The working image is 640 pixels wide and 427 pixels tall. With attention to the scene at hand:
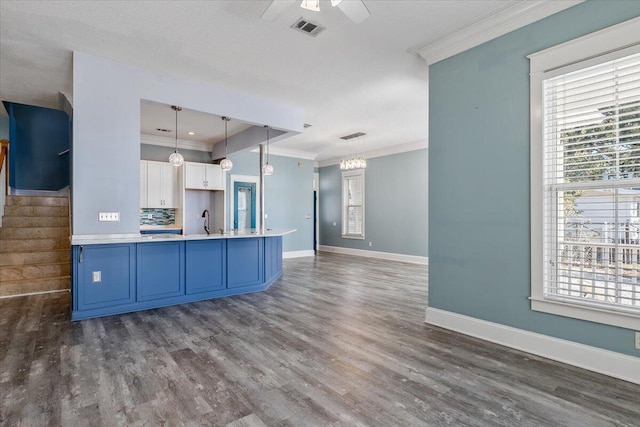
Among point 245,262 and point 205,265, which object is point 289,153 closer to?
point 245,262

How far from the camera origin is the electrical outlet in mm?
3760

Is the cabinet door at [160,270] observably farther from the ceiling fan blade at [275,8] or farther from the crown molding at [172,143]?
the crown molding at [172,143]

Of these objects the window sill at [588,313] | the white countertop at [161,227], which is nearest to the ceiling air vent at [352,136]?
the white countertop at [161,227]

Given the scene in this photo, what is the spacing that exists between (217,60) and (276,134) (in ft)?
6.98

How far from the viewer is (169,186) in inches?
289

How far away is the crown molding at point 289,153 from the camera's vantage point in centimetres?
874

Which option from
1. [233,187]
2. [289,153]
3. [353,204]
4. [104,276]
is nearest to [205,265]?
[104,276]

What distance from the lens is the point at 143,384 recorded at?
2275 mm

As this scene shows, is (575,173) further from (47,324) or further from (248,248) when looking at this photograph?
(47,324)

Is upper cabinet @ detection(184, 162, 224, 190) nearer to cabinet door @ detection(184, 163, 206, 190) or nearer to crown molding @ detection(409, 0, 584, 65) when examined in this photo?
cabinet door @ detection(184, 163, 206, 190)

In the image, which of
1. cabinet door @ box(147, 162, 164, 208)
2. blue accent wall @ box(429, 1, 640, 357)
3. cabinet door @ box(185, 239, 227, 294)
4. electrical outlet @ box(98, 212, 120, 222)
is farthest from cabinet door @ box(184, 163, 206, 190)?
blue accent wall @ box(429, 1, 640, 357)

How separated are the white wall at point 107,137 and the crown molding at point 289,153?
4.50 m

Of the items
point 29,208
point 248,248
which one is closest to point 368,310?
point 248,248

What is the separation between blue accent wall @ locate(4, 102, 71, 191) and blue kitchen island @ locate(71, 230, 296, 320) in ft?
14.4
